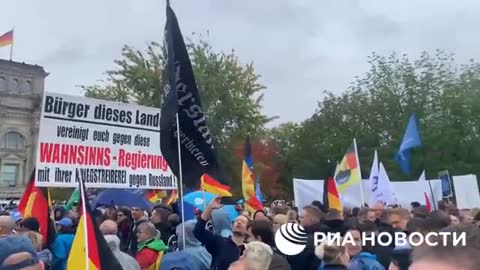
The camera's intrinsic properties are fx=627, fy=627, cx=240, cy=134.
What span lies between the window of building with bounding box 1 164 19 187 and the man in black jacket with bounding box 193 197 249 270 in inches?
2676

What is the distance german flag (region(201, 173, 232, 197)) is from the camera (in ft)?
24.0

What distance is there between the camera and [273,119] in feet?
122

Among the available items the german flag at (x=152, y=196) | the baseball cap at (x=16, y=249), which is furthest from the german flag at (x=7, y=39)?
the baseball cap at (x=16, y=249)

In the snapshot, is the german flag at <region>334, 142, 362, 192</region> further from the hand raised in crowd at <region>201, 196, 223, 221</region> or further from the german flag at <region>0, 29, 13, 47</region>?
the german flag at <region>0, 29, 13, 47</region>

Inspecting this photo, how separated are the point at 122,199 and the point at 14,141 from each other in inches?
2392

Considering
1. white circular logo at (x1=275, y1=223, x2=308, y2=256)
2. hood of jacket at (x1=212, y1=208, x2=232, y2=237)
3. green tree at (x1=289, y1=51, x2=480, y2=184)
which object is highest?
green tree at (x1=289, y1=51, x2=480, y2=184)

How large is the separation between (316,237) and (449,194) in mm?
10598

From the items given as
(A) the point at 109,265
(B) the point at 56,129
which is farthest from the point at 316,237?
(B) the point at 56,129

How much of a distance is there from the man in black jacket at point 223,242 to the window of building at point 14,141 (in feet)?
222

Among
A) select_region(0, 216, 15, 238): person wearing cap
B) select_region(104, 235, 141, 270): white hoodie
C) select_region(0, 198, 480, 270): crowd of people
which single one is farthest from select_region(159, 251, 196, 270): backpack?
select_region(0, 216, 15, 238): person wearing cap

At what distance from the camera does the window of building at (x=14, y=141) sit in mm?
69438

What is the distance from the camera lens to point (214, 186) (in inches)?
293

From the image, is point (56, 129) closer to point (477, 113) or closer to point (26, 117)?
point (477, 113)

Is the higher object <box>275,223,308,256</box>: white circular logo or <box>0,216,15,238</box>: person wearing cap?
<box>0,216,15,238</box>: person wearing cap
